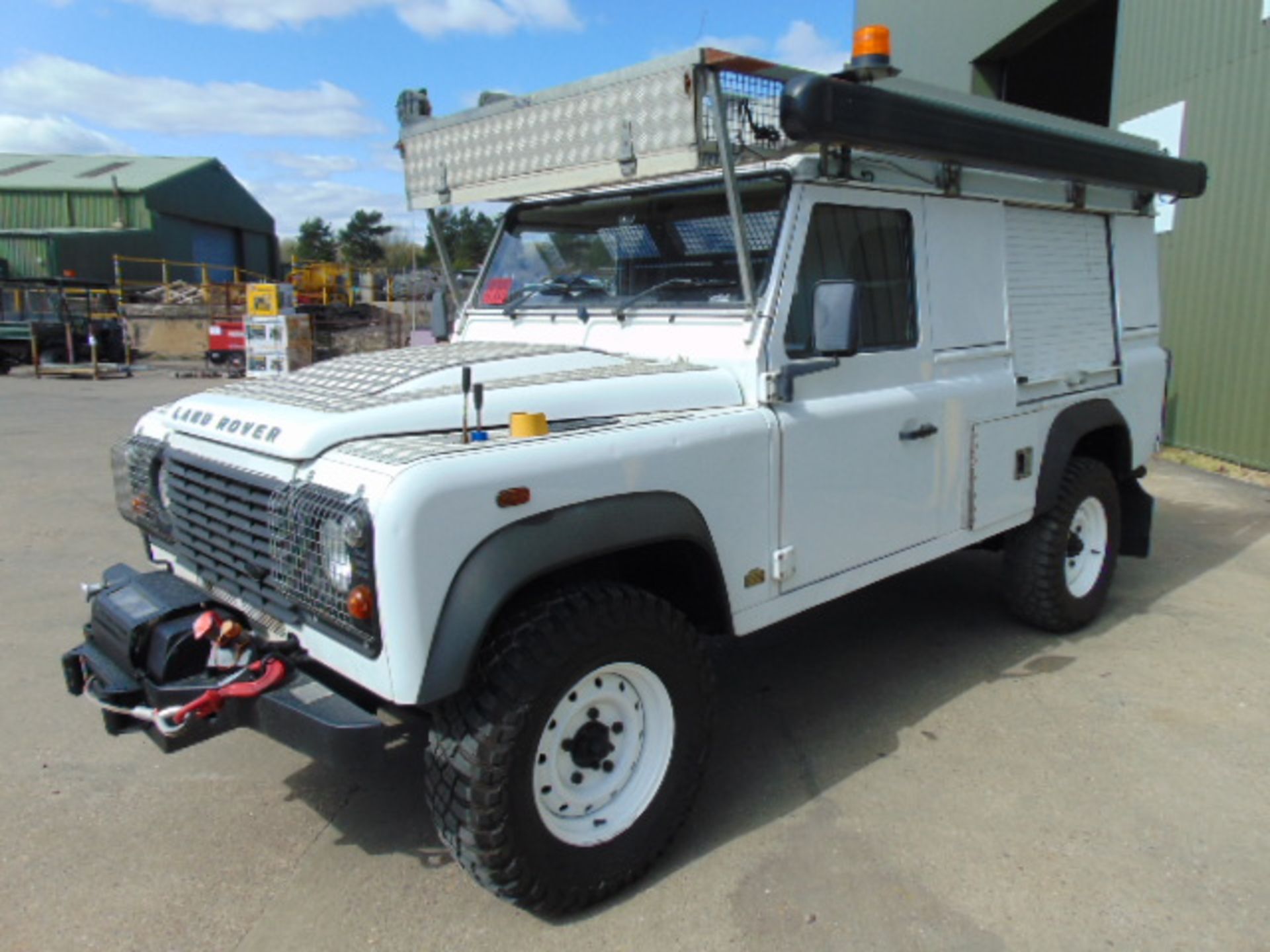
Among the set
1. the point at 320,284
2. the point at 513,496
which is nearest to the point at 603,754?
the point at 513,496

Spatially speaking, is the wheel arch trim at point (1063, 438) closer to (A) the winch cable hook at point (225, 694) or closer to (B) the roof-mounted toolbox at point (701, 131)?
Result: (B) the roof-mounted toolbox at point (701, 131)

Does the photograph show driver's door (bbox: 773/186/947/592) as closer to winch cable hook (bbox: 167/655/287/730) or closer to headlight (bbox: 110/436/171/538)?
winch cable hook (bbox: 167/655/287/730)

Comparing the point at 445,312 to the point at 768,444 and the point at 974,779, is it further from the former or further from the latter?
the point at 974,779

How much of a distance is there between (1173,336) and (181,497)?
10.2 meters

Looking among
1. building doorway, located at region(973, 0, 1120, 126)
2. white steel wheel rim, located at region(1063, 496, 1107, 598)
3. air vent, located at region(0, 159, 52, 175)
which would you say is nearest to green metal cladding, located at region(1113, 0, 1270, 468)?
building doorway, located at region(973, 0, 1120, 126)

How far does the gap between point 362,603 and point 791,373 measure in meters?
1.64

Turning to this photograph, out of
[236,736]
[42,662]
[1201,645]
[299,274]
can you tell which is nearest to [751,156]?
[236,736]

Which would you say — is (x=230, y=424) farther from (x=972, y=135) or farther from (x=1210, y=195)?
(x=1210, y=195)

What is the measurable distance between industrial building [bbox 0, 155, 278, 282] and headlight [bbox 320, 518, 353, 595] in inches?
1289

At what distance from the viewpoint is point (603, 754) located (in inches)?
113

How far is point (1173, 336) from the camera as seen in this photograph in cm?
1013

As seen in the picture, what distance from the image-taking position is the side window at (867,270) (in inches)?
134

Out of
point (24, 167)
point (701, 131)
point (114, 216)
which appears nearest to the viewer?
point (701, 131)

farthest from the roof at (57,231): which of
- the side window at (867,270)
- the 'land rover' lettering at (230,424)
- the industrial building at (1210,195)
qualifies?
the side window at (867,270)
